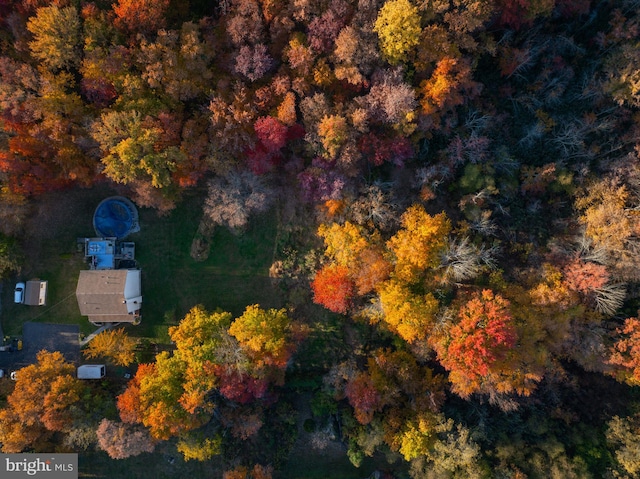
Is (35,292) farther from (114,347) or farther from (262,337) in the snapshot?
(262,337)

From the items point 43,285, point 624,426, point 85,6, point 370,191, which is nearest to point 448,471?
point 624,426

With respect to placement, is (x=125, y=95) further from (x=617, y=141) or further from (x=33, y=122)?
(x=617, y=141)

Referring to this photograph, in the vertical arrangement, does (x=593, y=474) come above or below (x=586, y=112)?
below

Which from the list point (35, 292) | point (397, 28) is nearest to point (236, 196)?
point (397, 28)

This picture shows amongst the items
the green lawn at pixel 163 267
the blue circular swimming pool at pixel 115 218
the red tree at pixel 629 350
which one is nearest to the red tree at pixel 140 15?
the green lawn at pixel 163 267

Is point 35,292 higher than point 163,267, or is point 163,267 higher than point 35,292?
point 163,267

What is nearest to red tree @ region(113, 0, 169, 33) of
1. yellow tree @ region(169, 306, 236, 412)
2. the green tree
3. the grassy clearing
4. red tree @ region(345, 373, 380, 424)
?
the grassy clearing
